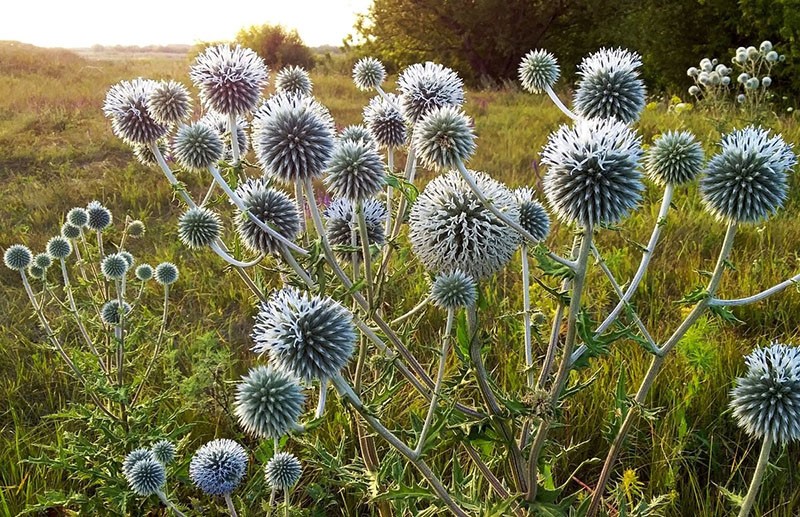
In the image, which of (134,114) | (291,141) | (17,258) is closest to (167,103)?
(134,114)

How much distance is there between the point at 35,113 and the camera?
10117mm

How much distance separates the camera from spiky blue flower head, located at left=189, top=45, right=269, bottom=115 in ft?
6.68

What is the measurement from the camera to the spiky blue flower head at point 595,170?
1.54 metres

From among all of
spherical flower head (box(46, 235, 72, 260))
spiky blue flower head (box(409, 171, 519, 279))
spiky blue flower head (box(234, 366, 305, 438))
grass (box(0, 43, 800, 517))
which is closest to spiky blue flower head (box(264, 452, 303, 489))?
grass (box(0, 43, 800, 517))

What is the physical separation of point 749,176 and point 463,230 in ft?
2.78

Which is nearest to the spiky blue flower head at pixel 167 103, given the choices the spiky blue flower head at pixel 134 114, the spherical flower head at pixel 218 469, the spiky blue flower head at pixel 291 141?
the spiky blue flower head at pixel 134 114

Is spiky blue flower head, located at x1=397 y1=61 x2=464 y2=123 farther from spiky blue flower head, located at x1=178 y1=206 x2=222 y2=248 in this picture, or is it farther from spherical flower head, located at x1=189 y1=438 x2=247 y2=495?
spherical flower head, located at x1=189 y1=438 x2=247 y2=495

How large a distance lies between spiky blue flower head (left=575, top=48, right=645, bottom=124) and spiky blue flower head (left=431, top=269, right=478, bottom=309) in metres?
0.83

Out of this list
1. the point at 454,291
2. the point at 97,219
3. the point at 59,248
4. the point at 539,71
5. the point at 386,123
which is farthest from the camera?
the point at 59,248

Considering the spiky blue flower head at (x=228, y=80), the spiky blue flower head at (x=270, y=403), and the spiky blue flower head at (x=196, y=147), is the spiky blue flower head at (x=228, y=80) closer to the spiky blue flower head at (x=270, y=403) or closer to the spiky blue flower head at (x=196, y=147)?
the spiky blue flower head at (x=196, y=147)

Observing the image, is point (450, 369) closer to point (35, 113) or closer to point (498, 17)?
point (35, 113)

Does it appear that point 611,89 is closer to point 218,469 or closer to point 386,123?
point 386,123

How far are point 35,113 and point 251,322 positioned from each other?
855 cm

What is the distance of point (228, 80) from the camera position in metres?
2.03
